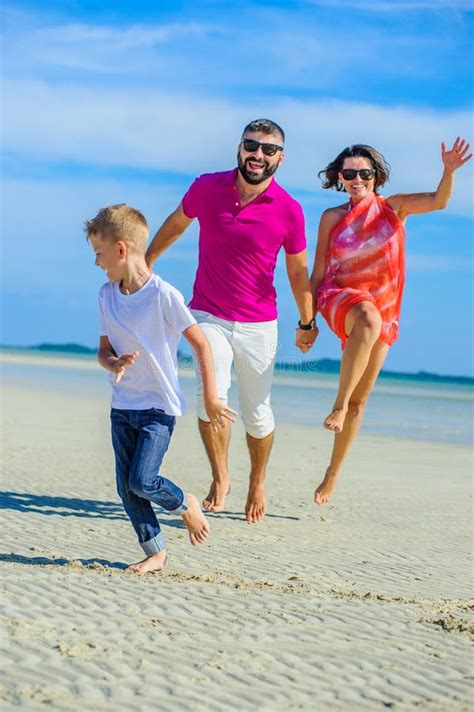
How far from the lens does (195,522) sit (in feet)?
19.2

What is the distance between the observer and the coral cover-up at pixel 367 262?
24.7 ft

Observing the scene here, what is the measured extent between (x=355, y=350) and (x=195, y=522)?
2.10m

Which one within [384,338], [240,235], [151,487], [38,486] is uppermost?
[240,235]

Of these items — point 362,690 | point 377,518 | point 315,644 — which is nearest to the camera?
point 362,690

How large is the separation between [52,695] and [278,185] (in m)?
4.79

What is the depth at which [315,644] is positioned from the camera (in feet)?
14.0

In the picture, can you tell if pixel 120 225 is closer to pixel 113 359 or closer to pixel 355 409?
pixel 113 359

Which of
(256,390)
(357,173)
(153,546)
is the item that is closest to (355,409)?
(256,390)

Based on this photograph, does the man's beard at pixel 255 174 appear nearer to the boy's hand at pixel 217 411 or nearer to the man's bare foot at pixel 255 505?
the man's bare foot at pixel 255 505

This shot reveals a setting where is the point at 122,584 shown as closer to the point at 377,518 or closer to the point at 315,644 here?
the point at 315,644

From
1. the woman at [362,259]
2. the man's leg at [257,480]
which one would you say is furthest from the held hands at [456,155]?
the man's leg at [257,480]

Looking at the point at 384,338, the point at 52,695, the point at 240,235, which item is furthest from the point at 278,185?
the point at 52,695

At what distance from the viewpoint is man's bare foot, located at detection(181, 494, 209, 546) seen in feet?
19.1

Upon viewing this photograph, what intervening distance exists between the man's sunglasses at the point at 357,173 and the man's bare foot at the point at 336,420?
5.47 feet
